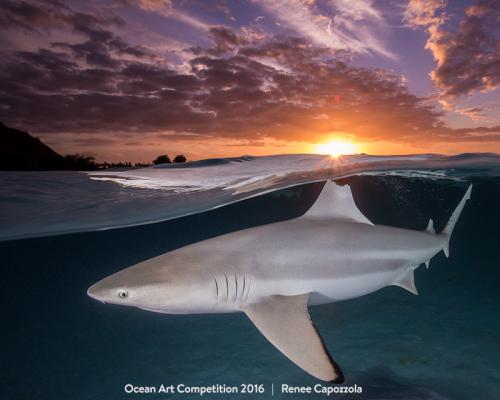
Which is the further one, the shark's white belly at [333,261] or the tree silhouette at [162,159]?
the tree silhouette at [162,159]

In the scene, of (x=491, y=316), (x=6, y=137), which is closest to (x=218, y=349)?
(x=6, y=137)

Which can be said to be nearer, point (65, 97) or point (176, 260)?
point (176, 260)

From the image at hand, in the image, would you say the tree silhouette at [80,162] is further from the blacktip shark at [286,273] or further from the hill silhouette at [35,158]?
the blacktip shark at [286,273]

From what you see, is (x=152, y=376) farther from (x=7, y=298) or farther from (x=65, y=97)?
(x=7, y=298)

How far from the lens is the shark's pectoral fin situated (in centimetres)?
247

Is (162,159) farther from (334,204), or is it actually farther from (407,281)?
(407,281)

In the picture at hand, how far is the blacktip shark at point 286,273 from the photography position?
3057mm

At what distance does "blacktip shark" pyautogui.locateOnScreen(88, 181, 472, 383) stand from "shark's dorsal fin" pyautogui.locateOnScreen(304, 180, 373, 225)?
0.01 metres

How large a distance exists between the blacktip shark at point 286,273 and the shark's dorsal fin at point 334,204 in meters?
0.01

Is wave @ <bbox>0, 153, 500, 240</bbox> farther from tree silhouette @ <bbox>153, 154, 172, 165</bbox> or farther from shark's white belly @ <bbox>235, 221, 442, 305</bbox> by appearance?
shark's white belly @ <bbox>235, 221, 442, 305</bbox>

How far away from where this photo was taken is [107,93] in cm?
848

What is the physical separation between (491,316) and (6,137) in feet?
58.5

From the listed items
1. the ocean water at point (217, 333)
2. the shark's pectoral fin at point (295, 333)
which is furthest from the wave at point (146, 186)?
the shark's pectoral fin at point (295, 333)

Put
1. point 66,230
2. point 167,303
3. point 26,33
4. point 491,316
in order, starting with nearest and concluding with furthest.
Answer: point 167,303
point 26,33
point 491,316
point 66,230
